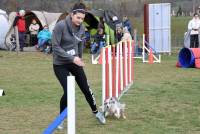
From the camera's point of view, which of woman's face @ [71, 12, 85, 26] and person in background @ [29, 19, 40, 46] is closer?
woman's face @ [71, 12, 85, 26]

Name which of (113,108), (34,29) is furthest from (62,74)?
(34,29)

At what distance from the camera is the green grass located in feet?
23.2

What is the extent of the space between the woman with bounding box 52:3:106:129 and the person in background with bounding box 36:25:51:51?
1638 cm

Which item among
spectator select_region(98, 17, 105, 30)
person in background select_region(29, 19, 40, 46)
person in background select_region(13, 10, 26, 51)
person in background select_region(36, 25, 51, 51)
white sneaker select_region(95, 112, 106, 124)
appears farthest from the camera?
person in background select_region(29, 19, 40, 46)

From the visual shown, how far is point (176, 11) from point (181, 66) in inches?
787

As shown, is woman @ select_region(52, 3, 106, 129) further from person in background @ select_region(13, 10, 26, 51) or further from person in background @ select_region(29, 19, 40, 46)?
person in background @ select_region(29, 19, 40, 46)

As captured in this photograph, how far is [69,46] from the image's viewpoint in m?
6.71

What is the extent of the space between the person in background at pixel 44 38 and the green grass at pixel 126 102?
25.7 ft

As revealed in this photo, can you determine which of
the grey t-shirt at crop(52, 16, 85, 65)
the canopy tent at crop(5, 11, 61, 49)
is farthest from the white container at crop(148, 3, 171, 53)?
the grey t-shirt at crop(52, 16, 85, 65)

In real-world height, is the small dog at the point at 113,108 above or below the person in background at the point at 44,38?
below

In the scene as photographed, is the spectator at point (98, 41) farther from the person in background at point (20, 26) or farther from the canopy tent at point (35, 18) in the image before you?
the person in background at point (20, 26)

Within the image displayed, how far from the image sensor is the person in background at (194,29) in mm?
21016

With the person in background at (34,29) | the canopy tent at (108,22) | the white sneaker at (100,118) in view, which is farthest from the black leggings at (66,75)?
the person in background at (34,29)

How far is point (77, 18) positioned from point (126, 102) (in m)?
3.09
